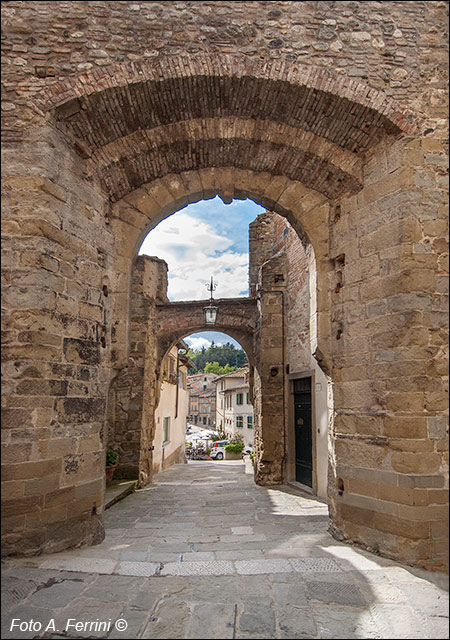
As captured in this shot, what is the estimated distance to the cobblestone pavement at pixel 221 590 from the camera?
254cm

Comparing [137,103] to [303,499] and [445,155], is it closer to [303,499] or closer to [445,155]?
[445,155]

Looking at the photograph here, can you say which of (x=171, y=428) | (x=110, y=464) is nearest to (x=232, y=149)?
(x=110, y=464)

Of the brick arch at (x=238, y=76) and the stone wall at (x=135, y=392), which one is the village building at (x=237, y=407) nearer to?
the stone wall at (x=135, y=392)

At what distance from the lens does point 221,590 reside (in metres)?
2.99

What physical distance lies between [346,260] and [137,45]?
2.89 m

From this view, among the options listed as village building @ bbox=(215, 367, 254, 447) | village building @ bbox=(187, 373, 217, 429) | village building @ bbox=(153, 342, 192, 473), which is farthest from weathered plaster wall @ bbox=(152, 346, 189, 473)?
village building @ bbox=(187, 373, 217, 429)

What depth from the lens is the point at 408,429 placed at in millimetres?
3543

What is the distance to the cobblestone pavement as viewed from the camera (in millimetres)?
2541

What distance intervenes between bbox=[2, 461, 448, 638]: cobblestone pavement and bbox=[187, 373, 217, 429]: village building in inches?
1959

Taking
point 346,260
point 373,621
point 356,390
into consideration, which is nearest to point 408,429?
point 356,390

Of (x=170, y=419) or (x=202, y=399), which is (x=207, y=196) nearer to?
(x=170, y=419)

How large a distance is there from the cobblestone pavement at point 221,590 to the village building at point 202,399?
49.8m

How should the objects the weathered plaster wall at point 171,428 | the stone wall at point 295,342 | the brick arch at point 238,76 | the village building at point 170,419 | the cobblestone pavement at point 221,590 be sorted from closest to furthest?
the cobblestone pavement at point 221,590
the brick arch at point 238,76
the stone wall at point 295,342
the weathered plaster wall at point 171,428
the village building at point 170,419

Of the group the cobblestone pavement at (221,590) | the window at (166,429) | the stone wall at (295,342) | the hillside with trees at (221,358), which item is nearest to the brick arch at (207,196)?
the stone wall at (295,342)
